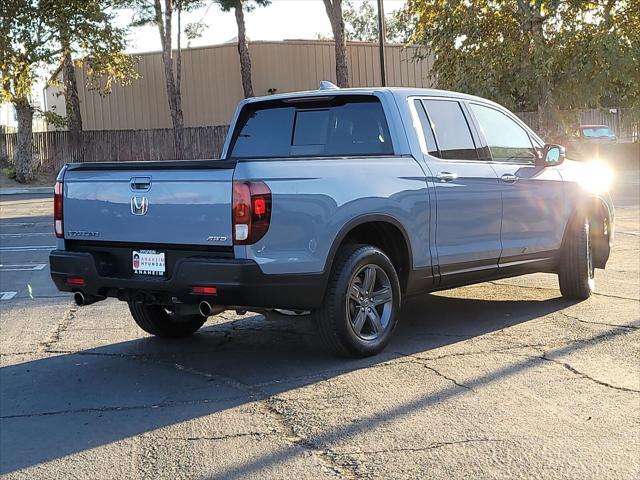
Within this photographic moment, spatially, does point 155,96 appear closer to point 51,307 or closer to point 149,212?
point 51,307

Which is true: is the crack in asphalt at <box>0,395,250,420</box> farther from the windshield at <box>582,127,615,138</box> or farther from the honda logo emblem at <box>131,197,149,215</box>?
the windshield at <box>582,127,615,138</box>

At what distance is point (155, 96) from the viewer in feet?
140

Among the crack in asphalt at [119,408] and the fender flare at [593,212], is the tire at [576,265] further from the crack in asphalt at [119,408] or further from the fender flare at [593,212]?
the crack in asphalt at [119,408]

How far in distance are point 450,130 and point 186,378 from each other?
3.05 meters

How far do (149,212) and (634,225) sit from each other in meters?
11.2

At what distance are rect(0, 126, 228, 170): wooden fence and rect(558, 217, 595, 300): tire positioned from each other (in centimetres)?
3185

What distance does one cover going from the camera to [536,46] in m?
23.2

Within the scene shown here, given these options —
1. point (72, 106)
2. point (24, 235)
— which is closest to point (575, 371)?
point (24, 235)

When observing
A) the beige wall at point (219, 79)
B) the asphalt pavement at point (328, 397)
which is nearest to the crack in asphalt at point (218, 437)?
the asphalt pavement at point (328, 397)

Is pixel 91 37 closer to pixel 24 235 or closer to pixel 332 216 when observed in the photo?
pixel 24 235

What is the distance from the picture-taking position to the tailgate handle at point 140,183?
567 centimetres

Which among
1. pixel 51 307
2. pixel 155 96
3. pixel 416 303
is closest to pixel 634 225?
pixel 416 303

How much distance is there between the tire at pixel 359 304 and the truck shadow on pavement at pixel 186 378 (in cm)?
15

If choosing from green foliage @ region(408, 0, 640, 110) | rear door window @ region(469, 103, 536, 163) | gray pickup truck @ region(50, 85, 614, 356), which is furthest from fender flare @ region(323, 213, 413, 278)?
green foliage @ region(408, 0, 640, 110)
